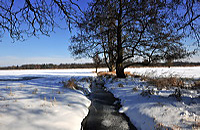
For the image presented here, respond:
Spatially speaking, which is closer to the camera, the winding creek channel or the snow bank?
the snow bank

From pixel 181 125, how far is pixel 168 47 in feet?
24.2

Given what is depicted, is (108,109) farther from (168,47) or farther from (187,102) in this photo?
(168,47)

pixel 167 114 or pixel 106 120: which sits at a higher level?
pixel 167 114

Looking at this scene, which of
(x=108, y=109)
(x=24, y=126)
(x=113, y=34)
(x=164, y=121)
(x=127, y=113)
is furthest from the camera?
(x=113, y=34)

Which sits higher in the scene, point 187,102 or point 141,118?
point 187,102

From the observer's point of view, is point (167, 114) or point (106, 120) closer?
point (167, 114)

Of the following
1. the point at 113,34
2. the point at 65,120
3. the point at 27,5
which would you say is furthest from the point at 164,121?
the point at 113,34

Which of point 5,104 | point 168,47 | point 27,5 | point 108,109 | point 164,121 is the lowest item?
point 108,109

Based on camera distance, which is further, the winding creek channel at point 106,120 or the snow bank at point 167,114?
the winding creek channel at point 106,120

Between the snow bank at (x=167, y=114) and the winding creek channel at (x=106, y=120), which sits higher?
the snow bank at (x=167, y=114)

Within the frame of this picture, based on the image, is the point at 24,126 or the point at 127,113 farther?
the point at 127,113

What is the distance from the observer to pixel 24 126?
7.92 ft

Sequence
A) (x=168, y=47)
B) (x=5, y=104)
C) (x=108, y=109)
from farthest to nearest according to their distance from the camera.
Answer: (x=168, y=47) → (x=108, y=109) → (x=5, y=104)

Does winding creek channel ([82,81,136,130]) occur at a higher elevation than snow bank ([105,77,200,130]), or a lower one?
lower
